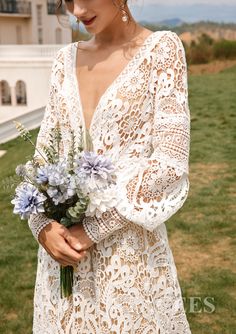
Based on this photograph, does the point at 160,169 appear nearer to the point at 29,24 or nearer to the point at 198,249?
the point at 198,249

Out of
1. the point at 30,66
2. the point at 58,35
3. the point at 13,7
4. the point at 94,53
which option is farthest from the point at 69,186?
the point at 58,35

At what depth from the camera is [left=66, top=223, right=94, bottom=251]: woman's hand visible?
68.0 inches

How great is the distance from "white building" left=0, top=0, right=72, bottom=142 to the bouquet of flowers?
8995mm

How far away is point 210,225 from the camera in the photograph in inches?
210

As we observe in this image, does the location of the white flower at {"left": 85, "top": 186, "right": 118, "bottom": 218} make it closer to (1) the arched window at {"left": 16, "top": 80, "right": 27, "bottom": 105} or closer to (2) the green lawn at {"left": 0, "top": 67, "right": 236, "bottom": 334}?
(2) the green lawn at {"left": 0, "top": 67, "right": 236, "bottom": 334}

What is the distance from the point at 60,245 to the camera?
67.8 inches

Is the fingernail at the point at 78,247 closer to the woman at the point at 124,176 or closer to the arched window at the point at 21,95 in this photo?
the woman at the point at 124,176

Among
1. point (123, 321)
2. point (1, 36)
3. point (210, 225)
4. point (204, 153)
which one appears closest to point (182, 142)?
point (123, 321)

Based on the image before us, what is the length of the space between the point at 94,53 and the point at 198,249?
10.5ft

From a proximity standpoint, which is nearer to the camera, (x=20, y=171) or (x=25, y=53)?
(x=20, y=171)

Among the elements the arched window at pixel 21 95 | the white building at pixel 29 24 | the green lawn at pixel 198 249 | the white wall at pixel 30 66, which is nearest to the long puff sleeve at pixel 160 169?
the green lawn at pixel 198 249

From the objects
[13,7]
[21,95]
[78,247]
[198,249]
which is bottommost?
[21,95]

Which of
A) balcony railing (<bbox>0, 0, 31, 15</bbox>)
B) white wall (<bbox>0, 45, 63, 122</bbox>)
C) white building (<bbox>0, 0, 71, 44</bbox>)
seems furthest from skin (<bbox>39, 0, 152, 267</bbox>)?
balcony railing (<bbox>0, 0, 31, 15</bbox>)

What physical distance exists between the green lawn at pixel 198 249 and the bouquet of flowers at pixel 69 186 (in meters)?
0.13
